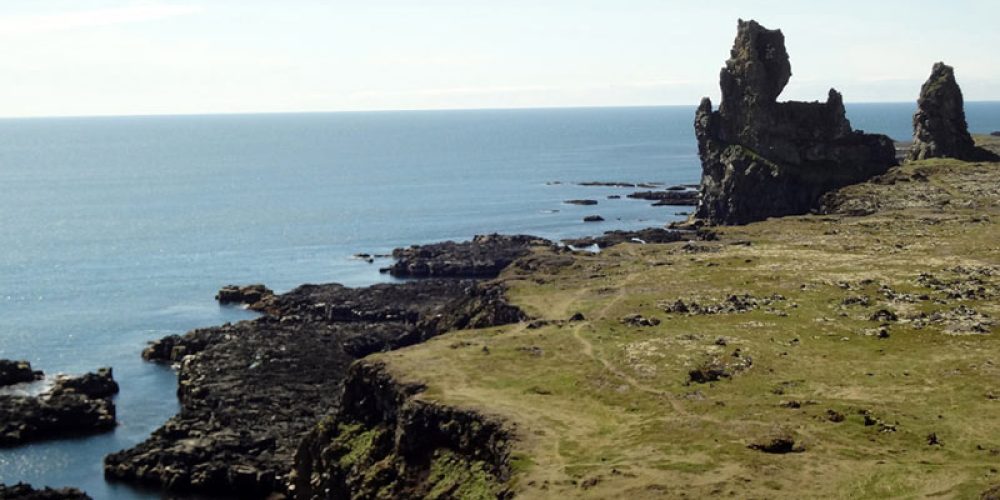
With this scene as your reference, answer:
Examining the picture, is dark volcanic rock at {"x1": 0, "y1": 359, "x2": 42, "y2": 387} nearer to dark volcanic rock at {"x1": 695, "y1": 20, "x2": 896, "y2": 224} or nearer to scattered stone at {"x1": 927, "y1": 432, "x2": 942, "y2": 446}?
scattered stone at {"x1": 927, "y1": 432, "x2": 942, "y2": 446}

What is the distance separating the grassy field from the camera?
198ft

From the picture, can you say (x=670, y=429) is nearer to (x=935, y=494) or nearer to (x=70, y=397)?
(x=935, y=494)

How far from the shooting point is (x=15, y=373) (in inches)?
4865

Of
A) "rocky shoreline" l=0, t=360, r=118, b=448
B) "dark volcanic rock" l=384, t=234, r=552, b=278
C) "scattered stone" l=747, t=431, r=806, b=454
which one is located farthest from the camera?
"dark volcanic rock" l=384, t=234, r=552, b=278

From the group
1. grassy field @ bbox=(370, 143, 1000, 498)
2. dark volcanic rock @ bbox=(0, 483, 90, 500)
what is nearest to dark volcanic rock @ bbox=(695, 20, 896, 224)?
grassy field @ bbox=(370, 143, 1000, 498)

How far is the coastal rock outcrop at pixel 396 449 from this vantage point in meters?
68.4

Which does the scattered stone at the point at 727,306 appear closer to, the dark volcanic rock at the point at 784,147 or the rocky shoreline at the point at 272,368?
the rocky shoreline at the point at 272,368

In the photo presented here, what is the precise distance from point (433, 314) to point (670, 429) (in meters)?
78.0

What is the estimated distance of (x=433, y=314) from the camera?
5679 inches

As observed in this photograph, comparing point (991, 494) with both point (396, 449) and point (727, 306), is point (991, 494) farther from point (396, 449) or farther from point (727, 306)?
point (727, 306)

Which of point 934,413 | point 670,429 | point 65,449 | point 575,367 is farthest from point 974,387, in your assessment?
point 65,449

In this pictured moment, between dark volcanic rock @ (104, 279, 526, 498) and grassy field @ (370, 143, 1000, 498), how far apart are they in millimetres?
15230

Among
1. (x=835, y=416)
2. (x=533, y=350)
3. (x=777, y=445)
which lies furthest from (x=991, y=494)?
(x=533, y=350)

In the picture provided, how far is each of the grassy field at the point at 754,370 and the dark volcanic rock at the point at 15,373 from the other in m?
53.3
